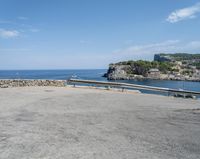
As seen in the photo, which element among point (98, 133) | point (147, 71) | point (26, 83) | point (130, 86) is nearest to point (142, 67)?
point (147, 71)

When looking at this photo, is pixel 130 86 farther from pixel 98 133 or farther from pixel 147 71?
pixel 147 71

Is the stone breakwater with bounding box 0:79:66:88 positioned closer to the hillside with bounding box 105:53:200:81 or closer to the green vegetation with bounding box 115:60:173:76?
the hillside with bounding box 105:53:200:81

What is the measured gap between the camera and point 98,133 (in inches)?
276

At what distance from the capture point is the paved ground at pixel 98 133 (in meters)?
5.45

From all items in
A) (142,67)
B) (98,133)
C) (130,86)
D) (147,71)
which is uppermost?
(142,67)

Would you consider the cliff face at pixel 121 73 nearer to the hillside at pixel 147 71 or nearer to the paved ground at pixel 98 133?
the hillside at pixel 147 71

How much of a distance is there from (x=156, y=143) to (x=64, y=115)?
4.34m

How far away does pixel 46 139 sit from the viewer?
21.0 ft

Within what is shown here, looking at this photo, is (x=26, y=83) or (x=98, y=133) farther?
(x=26, y=83)

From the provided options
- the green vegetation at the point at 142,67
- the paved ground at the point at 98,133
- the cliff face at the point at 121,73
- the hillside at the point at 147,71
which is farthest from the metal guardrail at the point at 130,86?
the green vegetation at the point at 142,67

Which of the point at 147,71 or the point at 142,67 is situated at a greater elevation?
the point at 142,67

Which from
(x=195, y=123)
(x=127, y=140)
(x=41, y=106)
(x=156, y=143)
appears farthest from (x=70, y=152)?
(x=41, y=106)

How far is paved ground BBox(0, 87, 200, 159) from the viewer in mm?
5453

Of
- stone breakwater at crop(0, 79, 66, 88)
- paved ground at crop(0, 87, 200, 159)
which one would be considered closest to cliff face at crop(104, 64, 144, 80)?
stone breakwater at crop(0, 79, 66, 88)
